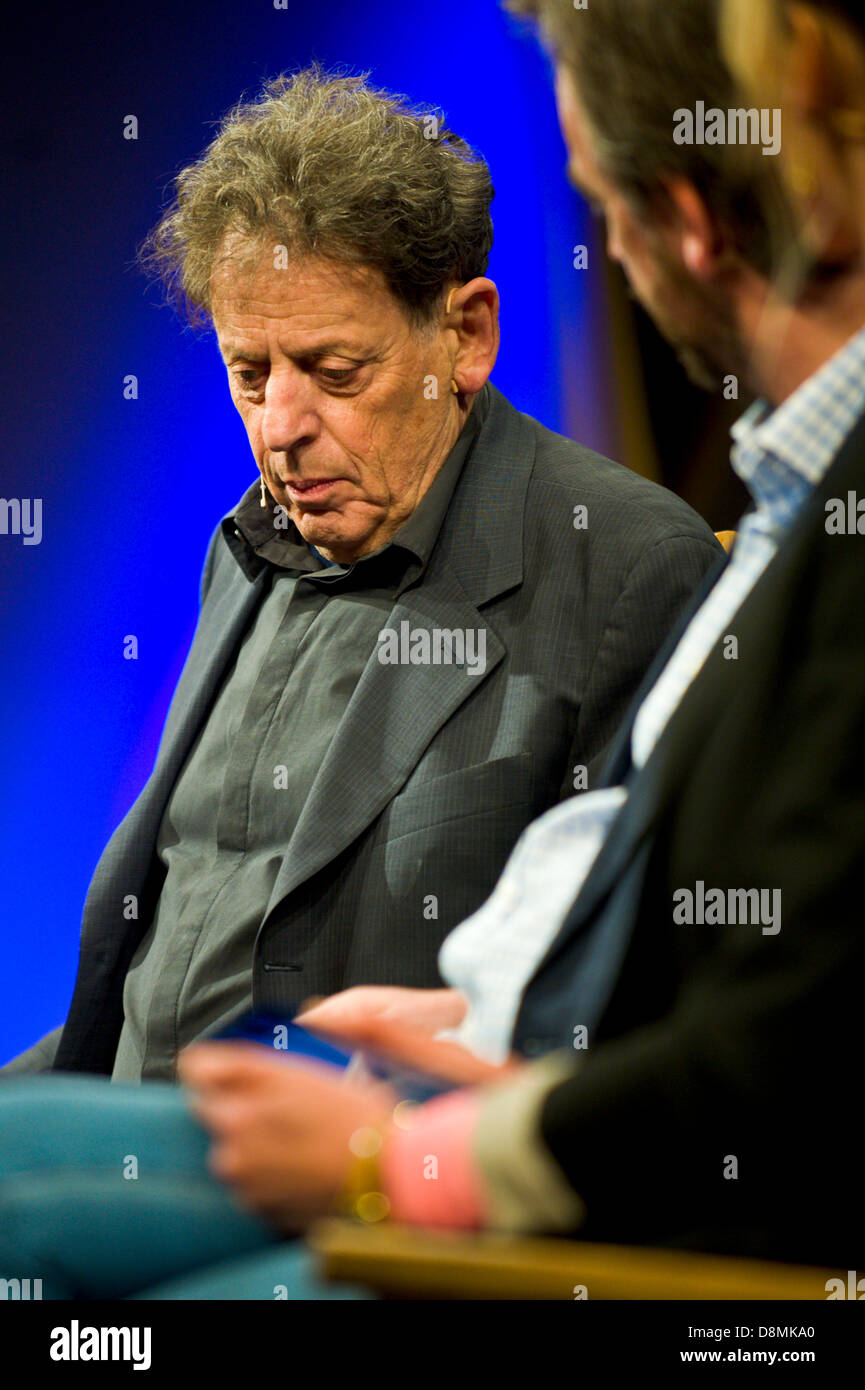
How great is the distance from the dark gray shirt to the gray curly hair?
0.21 meters

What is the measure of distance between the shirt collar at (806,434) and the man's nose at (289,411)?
3.01 feet

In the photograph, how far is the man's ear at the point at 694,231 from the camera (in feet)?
2.56

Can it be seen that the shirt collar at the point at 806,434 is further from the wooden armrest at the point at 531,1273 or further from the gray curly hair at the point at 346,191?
the gray curly hair at the point at 346,191

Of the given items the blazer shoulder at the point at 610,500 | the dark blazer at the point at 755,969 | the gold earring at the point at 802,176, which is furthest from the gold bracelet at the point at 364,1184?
the blazer shoulder at the point at 610,500

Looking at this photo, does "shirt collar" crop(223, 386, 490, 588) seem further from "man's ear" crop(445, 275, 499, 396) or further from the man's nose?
the man's nose

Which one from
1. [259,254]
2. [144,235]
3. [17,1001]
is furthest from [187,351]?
[17,1001]

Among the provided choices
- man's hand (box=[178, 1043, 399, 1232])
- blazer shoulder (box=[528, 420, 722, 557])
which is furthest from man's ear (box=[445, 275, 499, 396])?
man's hand (box=[178, 1043, 399, 1232])

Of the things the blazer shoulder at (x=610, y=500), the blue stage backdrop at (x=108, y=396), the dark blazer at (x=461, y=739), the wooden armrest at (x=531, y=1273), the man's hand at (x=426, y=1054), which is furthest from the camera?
the blue stage backdrop at (x=108, y=396)

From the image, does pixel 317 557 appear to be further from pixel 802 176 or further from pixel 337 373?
pixel 802 176

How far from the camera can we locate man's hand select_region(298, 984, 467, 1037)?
1.04m

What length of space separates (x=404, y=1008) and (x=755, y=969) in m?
0.43

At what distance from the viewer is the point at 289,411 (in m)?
1.67

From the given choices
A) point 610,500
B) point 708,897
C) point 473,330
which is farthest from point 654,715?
point 473,330

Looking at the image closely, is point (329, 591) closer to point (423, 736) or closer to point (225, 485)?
point (423, 736)
